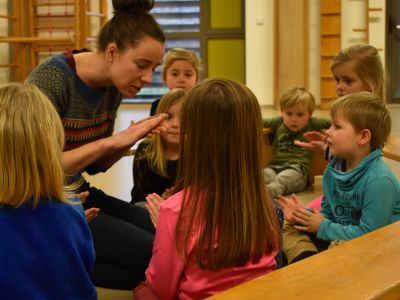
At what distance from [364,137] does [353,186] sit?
169 millimetres

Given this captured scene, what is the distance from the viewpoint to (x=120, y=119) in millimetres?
7359

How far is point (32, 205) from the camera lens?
1.10 metres

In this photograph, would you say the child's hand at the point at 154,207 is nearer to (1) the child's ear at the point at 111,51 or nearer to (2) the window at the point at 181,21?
(1) the child's ear at the point at 111,51

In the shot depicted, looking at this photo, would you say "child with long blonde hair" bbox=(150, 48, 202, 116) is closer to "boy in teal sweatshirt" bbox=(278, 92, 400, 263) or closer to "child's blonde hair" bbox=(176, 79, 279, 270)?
"boy in teal sweatshirt" bbox=(278, 92, 400, 263)

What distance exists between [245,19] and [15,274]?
7.75 meters

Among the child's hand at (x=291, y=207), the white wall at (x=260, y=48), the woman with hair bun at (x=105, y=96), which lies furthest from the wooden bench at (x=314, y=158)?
the white wall at (x=260, y=48)

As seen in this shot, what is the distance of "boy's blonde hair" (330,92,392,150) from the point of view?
6.15 feet

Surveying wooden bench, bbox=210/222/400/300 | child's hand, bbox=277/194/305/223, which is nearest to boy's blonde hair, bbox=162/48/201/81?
child's hand, bbox=277/194/305/223

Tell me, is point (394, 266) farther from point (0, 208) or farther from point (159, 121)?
point (159, 121)

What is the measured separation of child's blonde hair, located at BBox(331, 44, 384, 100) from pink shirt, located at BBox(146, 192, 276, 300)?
1.37 m

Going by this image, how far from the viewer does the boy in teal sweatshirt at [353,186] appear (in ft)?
5.83

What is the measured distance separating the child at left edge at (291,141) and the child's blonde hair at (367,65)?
0.74 m

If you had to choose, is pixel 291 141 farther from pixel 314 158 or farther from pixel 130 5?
pixel 130 5

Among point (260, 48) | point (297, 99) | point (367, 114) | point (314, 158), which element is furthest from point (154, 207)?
point (260, 48)
